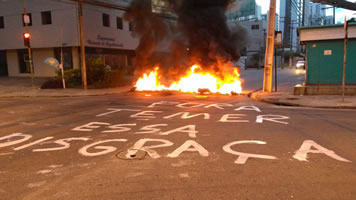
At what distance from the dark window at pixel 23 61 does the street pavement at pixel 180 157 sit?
71.0 feet

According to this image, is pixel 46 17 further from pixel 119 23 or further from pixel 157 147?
pixel 157 147

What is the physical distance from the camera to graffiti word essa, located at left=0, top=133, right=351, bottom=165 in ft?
15.3

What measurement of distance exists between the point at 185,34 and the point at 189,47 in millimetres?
908

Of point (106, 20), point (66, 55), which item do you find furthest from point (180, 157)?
point (106, 20)

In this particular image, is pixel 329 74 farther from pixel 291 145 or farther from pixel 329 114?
pixel 291 145

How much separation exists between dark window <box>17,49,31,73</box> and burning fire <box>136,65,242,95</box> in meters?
15.6

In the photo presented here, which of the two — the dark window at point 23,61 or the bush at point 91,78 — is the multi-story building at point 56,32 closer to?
the dark window at point 23,61

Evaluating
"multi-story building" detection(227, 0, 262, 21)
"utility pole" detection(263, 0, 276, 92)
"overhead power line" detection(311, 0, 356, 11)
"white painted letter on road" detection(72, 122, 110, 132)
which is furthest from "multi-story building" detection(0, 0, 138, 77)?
"overhead power line" detection(311, 0, 356, 11)

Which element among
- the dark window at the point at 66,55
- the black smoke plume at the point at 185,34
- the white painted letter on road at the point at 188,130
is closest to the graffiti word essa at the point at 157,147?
the white painted letter on road at the point at 188,130

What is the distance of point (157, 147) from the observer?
5.18 meters

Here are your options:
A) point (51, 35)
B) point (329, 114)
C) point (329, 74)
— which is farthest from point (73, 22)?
point (329, 114)

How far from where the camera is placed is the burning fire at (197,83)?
15523 mm

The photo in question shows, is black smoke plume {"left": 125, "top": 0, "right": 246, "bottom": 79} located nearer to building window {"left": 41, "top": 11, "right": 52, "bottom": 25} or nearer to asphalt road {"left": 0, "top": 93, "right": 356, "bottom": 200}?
asphalt road {"left": 0, "top": 93, "right": 356, "bottom": 200}

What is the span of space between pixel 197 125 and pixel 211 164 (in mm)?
2761
